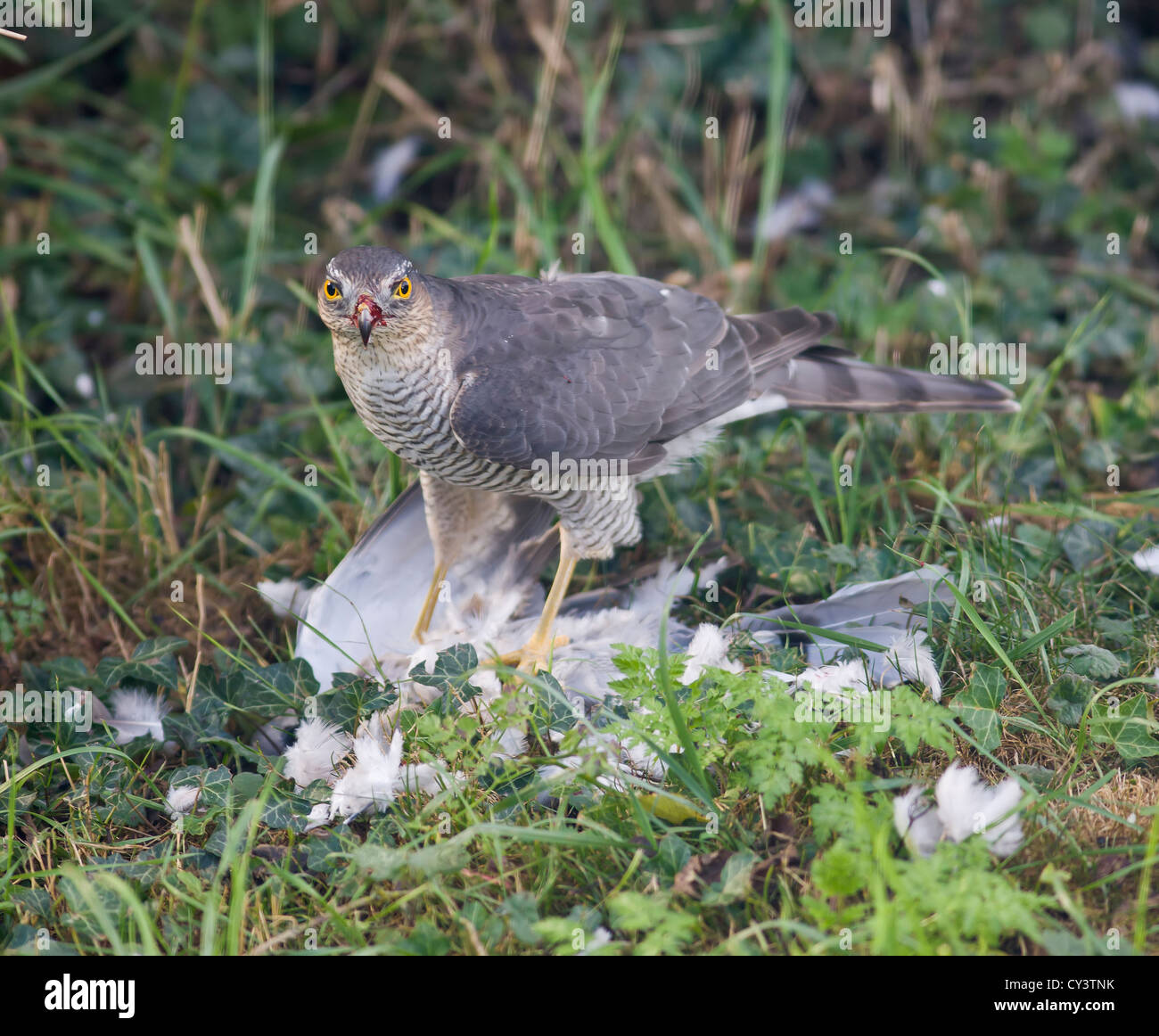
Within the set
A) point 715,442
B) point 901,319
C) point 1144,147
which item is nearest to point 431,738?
point 715,442

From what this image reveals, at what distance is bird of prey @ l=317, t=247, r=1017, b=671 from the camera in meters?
3.21

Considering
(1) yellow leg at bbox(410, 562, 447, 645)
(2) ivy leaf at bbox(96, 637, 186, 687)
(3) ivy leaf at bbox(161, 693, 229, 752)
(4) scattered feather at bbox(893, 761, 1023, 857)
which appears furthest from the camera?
(1) yellow leg at bbox(410, 562, 447, 645)

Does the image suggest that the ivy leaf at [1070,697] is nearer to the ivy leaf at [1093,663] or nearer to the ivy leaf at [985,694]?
the ivy leaf at [1093,663]

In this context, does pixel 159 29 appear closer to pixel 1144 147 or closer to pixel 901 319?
pixel 901 319

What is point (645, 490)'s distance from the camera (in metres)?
4.23

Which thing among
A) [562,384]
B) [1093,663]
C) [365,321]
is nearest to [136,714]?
[365,321]

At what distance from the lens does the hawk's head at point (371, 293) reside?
123 inches

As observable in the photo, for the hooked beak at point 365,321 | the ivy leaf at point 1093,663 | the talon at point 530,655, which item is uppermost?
the hooked beak at point 365,321

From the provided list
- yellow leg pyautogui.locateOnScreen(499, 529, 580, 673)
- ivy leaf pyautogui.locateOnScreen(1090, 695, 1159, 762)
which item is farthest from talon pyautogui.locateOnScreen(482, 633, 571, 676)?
ivy leaf pyautogui.locateOnScreen(1090, 695, 1159, 762)

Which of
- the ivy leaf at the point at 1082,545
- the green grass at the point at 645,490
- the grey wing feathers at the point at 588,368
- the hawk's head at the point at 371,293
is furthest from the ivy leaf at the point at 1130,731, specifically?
the hawk's head at the point at 371,293

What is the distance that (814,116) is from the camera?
20.2 feet

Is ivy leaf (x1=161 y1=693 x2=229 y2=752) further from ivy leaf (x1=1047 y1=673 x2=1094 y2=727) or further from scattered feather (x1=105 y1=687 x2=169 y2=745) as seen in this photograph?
ivy leaf (x1=1047 y1=673 x2=1094 y2=727)

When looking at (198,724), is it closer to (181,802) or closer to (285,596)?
(181,802)

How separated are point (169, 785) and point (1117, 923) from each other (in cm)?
234
